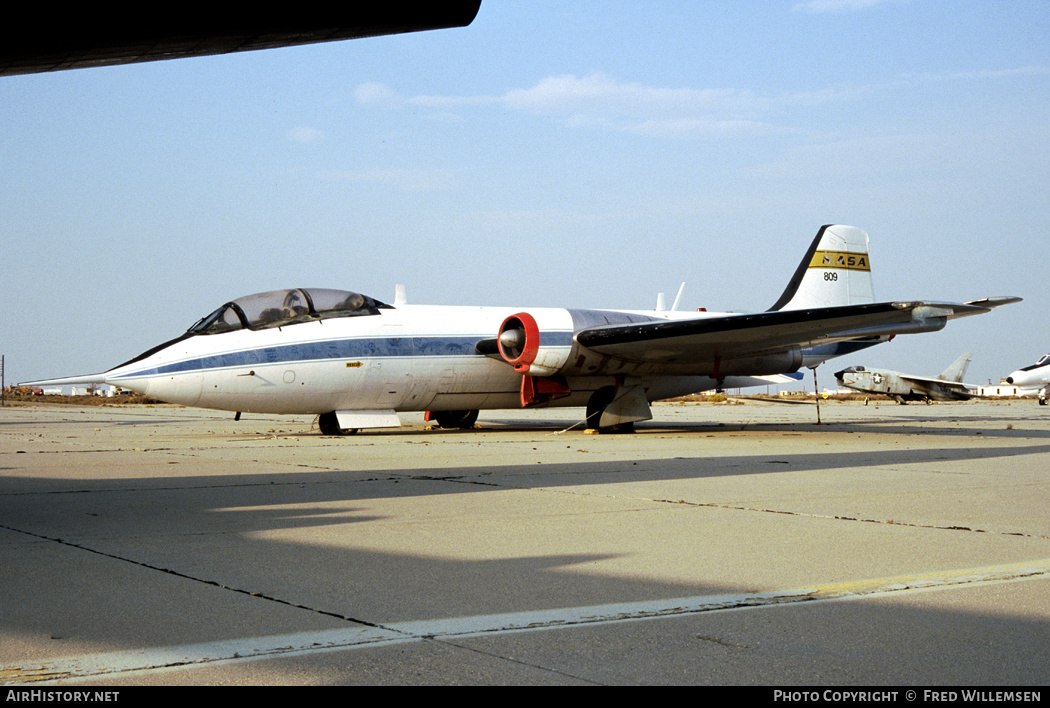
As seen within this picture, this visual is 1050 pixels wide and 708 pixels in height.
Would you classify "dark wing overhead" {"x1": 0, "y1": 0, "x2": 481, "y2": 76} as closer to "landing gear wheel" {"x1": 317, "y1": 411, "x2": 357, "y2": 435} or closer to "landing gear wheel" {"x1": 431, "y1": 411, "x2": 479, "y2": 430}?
"landing gear wheel" {"x1": 317, "y1": 411, "x2": 357, "y2": 435}

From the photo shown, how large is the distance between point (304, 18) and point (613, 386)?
14728 mm

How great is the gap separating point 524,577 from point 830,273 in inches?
772

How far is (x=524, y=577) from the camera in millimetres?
4625

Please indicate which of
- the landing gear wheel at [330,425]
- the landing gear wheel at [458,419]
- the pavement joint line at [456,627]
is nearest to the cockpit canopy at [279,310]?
the landing gear wheel at [330,425]

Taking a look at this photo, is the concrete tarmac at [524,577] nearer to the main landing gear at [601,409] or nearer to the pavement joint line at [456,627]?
the pavement joint line at [456,627]

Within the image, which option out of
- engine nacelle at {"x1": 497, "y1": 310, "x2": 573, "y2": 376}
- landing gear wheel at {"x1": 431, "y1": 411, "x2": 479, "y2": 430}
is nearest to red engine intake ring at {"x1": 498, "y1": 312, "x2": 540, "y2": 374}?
engine nacelle at {"x1": 497, "y1": 310, "x2": 573, "y2": 376}

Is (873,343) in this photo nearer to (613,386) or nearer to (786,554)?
(613,386)

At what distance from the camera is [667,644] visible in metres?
3.38

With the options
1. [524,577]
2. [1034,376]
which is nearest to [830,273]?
[524,577]

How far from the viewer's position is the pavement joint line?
3068 mm

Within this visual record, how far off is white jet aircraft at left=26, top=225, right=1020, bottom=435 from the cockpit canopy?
24 mm

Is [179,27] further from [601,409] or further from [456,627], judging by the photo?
[601,409]

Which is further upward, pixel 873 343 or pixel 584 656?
pixel 873 343
